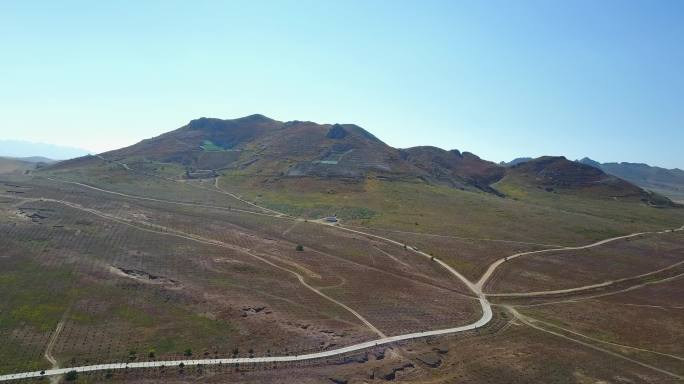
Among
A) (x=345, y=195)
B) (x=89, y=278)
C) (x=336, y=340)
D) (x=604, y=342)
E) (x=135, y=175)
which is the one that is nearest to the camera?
(x=336, y=340)

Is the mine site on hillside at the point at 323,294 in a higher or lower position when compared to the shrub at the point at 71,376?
higher

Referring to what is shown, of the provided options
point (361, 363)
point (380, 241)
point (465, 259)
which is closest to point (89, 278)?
point (361, 363)

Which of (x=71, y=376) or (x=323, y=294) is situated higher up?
(x=323, y=294)

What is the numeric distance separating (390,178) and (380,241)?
87659mm

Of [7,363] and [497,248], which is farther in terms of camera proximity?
[497,248]

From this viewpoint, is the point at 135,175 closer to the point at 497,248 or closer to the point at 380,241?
the point at 380,241

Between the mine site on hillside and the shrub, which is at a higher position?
the mine site on hillside

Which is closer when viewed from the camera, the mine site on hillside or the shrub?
the shrub

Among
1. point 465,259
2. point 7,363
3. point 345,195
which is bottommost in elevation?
point 7,363

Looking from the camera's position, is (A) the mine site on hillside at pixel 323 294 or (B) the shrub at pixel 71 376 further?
(A) the mine site on hillside at pixel 323 294

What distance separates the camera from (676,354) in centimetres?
5622

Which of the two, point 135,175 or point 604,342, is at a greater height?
point 135,175

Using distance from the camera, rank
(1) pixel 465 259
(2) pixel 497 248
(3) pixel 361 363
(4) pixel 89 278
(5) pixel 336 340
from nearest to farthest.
→ (3) pixel 361 363 → (5) pixel 336 340 → (4) pixel 89 278 → (1) pixel 465 259 → (2) pixel 497 248

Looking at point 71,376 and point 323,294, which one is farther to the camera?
point 323,294
